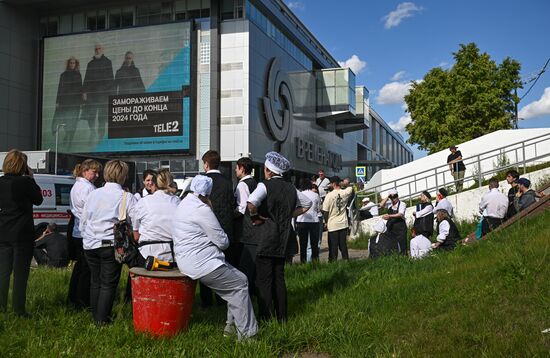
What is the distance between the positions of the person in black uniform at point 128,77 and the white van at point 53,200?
27019 mm

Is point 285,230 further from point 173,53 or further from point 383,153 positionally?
point 383,153

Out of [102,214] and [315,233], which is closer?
[102,214]

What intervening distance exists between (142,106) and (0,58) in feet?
39.5

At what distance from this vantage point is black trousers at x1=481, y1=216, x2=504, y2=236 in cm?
1004

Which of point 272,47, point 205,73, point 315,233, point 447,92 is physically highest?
A: point 272,47

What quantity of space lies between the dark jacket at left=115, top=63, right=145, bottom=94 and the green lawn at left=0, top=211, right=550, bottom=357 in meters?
35.3

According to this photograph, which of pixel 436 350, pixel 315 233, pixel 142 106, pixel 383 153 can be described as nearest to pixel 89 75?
pixel 142 106

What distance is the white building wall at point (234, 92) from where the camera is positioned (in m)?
38.8

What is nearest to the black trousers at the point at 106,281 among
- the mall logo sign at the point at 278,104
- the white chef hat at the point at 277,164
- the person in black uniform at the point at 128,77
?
the white chef hat at the point at 277,164

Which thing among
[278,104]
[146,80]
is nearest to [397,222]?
[146,80]

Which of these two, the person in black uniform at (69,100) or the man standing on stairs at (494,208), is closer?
the man standing on stairs at (494,208)

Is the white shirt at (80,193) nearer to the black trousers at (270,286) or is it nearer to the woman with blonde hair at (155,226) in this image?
the woman with blonde hair at (155,226)

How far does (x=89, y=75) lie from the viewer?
41.7 metres

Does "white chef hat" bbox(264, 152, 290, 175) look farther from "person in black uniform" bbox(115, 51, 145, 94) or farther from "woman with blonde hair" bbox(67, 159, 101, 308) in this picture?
"person in black uniform" bbox(115, 51, 145, 94)
